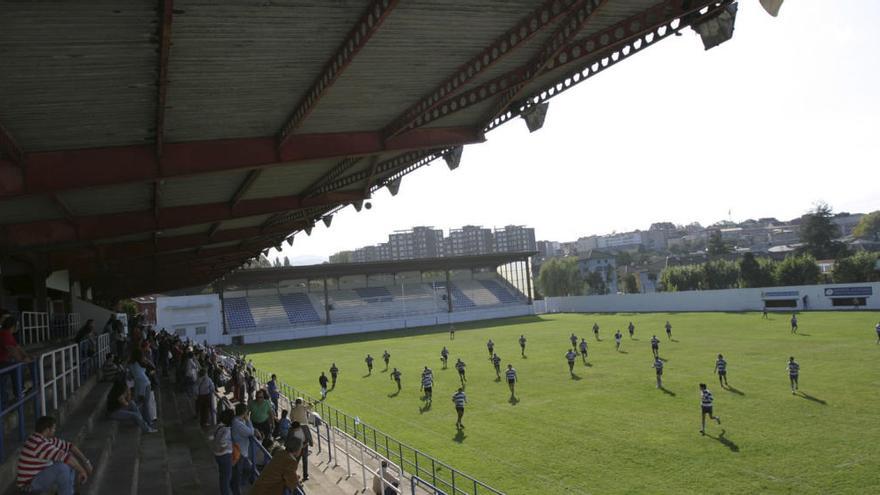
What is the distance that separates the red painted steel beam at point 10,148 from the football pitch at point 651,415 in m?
10.4

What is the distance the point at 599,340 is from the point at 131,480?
35039mm

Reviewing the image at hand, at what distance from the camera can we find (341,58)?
8.06 m

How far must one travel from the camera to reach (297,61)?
827 cm

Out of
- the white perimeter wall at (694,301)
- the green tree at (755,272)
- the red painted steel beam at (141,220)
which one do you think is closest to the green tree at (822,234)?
the green tree at (755,272)

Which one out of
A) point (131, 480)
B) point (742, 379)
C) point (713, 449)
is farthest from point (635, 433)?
point (131, 480)

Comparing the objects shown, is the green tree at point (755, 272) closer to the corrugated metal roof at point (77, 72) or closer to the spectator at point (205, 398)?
the spectator at point (205, 398)

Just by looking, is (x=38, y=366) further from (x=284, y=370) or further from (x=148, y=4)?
(x=284, y=370)

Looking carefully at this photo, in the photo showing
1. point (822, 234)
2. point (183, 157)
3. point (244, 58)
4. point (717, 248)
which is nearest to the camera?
point (244, 58)

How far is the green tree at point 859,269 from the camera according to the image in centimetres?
6022

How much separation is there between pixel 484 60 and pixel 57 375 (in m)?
10.3

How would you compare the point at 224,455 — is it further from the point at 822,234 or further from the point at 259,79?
the point at 822,234

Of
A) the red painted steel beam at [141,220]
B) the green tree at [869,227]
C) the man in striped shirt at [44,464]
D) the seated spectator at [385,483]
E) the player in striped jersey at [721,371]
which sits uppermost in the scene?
the green tree at [869,227]

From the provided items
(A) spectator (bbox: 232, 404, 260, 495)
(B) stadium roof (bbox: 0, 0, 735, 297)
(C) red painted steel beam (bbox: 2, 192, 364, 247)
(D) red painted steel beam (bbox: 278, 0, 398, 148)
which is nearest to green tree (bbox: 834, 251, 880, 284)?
(C) red painted steel beam (bbox: 2, 192, 364, 247)

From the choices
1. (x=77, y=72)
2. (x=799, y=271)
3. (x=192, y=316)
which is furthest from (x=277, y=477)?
(x=799, y=271)
